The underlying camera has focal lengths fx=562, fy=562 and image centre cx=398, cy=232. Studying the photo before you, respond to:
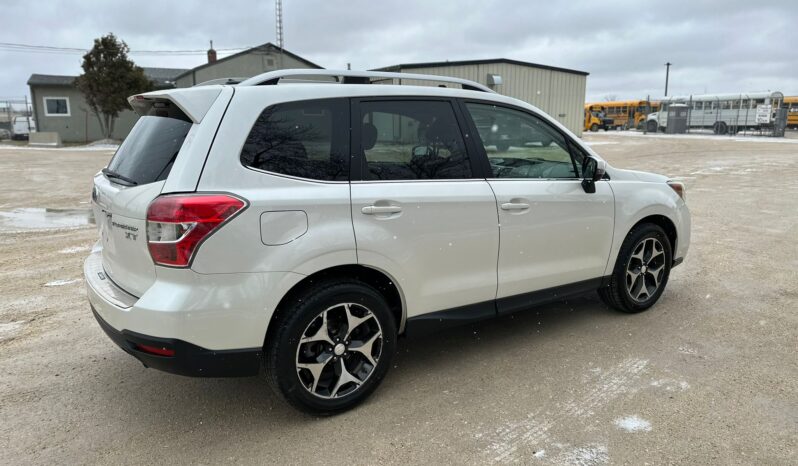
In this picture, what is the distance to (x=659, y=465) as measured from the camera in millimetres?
2658

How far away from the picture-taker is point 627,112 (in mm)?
53531

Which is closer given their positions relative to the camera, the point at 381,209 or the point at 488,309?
the point at 381,209

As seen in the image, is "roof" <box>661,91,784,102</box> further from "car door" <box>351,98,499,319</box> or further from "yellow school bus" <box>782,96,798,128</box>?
"car door" <box>351,98,499,319</box>

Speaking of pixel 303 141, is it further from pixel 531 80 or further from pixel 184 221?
pixel 531 80

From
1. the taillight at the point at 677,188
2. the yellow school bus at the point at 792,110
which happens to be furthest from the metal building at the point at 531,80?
the yellow school bus at the point at 792,110

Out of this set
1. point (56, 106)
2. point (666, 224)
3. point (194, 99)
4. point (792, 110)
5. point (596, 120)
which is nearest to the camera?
point (194, 99)

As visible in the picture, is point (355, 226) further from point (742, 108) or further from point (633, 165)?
point (742, 108)

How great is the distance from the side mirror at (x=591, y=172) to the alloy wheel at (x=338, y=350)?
192 cm

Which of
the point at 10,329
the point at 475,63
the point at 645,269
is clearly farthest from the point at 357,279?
the point at 475,63

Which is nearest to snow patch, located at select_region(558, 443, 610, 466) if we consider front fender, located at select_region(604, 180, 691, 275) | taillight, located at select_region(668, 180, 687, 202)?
front fender, located at select_region(604, 180, 691, 275)

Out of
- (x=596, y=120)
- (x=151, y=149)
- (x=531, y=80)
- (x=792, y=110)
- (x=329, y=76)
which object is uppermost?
(x=531, y=80)

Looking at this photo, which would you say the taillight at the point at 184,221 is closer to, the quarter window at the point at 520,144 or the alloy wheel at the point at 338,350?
the alloy wheel at the point at 338,350

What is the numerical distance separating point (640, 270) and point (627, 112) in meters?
54.1

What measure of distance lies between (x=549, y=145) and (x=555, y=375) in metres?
1.64
